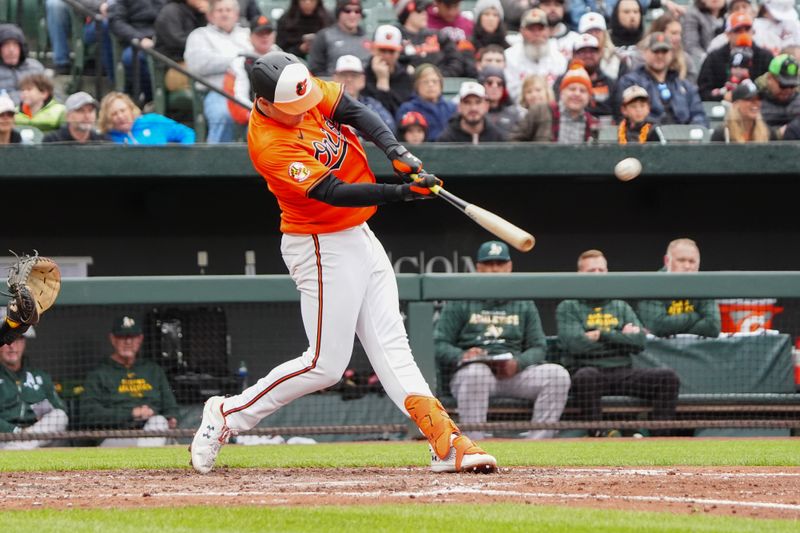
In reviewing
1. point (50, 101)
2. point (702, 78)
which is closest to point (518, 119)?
point (702, 78)

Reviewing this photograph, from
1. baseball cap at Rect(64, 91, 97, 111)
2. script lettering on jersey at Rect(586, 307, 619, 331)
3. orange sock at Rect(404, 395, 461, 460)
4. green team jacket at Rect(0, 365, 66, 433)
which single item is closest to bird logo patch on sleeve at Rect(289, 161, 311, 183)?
orange sock at Rect(404, 395, 461, 460)

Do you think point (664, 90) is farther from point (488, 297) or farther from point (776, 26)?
point (488, 297)

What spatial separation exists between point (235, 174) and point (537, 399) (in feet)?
9.89

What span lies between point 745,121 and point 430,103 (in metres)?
2.36

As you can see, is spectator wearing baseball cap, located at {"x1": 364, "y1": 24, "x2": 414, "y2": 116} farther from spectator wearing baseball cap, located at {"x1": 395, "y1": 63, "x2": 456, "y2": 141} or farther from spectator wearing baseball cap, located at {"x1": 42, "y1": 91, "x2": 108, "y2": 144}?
spectator wearing baseball cap, located at {"x1": 42, "y1": 91, "x2": 108, "y2": 144}

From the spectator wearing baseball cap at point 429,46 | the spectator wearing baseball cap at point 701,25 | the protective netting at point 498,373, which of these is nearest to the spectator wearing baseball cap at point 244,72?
the spectator wearing baseball cap at point 429,46

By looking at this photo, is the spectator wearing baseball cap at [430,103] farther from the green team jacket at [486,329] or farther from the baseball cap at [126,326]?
the baseball cap at [126,326]

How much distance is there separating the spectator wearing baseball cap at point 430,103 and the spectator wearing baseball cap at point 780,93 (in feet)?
7.85

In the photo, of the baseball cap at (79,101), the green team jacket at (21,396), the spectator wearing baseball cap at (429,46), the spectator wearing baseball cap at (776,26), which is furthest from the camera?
the spectator wearing baseball cap at (776,26)

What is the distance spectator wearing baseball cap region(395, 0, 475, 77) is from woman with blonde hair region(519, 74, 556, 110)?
0.81m

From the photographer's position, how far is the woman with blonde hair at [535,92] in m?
9.85

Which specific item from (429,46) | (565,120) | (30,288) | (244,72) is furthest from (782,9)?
(30,288)

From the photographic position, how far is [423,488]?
4586mm

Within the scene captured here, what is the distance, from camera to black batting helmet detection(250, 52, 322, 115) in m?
4.95
